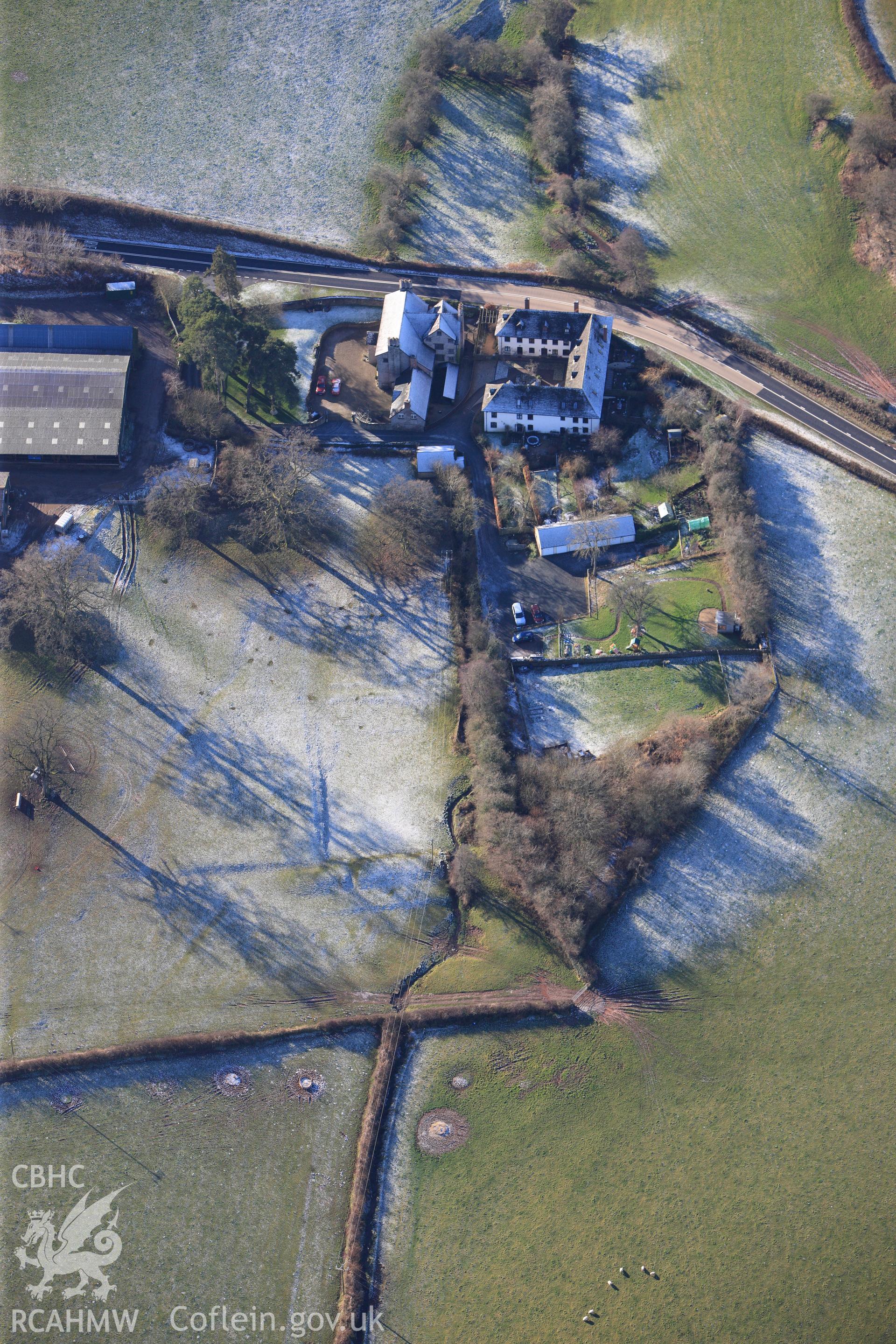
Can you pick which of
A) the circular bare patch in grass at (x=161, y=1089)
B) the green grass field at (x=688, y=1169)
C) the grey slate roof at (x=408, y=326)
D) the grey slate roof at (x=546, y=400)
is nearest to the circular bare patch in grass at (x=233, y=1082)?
the circular bare patch in grass at (x=161, y=1089)

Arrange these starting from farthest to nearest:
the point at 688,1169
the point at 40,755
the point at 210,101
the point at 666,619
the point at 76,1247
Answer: the point at 210,101 < the point at 666,619 < the point at 40,755 < the point at 688,1169 < the point at 76,1247

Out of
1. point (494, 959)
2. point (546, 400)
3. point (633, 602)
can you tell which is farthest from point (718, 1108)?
point (546, 400)

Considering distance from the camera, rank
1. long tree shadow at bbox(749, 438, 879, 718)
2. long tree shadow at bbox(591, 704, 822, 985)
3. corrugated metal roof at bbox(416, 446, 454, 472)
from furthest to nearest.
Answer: corrugated metal roof at bbox(416, 446, 454, 472)
long tree shadow at bbox(749, 438, 879, 718)
long tree shadow at bbox(591, 704, 822, 985)

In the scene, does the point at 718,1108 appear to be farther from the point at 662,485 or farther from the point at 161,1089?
the point at 662,485

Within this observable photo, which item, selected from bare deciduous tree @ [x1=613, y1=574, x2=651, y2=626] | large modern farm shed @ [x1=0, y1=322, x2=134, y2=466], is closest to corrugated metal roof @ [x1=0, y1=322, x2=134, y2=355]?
large modern farm shed @ [x1=0, y1=322, x2=134, y2=466]

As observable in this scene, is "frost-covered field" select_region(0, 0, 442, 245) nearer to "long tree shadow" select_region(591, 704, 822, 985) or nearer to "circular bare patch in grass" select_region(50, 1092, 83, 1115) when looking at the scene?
"long tree shadow" select_region(591, 704, 822, 985)

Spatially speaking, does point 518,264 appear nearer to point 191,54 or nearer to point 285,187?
point 285,187

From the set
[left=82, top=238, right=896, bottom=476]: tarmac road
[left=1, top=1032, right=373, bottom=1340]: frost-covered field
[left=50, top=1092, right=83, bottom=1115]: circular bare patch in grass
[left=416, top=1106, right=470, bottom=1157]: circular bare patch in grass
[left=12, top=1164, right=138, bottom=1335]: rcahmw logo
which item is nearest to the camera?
[left=12, top=1164, right=138, bottom=1335]: rcahmw logo
